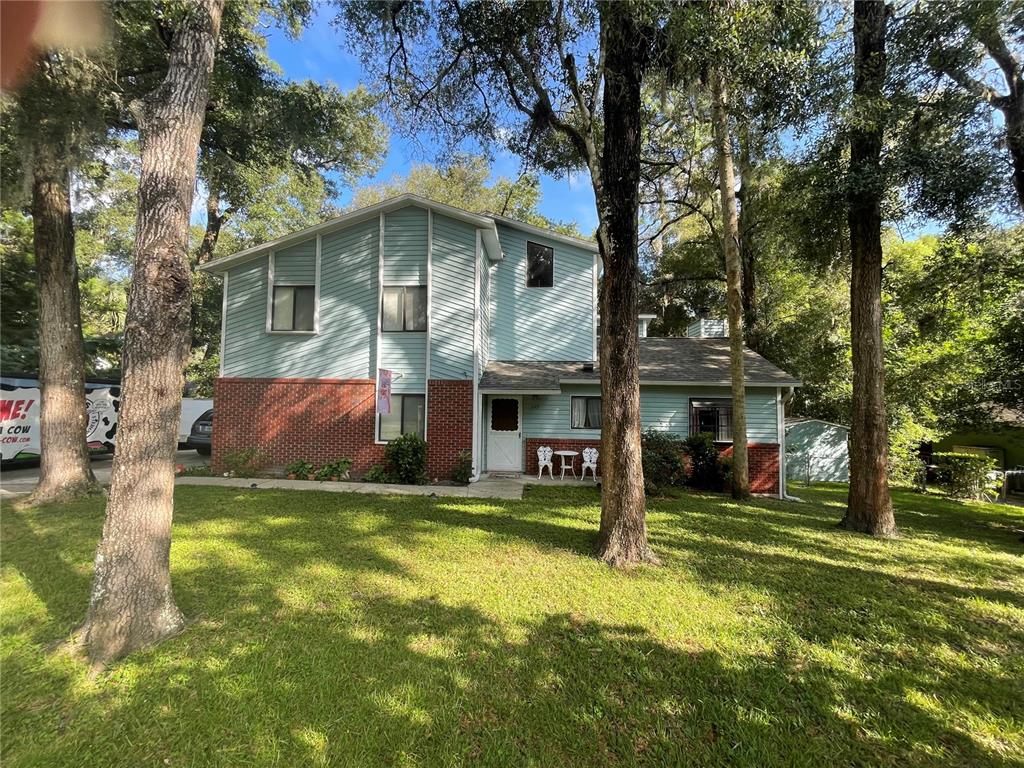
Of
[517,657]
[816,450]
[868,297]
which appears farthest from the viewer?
[816,450]

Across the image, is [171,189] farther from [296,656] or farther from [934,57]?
[934,57]

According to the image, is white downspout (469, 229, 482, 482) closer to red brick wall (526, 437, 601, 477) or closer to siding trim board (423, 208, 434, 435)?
siding trim board (423, 208, 434, 435)

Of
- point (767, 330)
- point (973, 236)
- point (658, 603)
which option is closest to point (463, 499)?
point (658, 603)

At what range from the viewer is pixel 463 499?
884cm

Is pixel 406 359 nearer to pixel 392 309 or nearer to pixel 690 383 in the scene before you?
pixel 392 309

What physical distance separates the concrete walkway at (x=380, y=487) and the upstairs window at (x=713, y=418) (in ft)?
17.5

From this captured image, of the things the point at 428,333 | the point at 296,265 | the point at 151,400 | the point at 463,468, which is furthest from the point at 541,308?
the point at 151,400


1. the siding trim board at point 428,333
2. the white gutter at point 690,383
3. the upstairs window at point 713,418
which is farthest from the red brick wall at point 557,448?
the siding trim board at point 428,333

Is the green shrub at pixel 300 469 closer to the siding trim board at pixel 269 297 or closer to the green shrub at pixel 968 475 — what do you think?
the siding trim board at pixel 269 297

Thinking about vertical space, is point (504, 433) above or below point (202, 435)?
above

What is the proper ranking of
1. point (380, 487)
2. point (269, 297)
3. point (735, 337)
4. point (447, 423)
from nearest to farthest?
point (380, 487), point (735, 337), point (447, 423), point (269, 297)

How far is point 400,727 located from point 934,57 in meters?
11.4

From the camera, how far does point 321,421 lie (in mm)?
11328

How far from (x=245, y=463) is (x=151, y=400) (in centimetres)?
881
